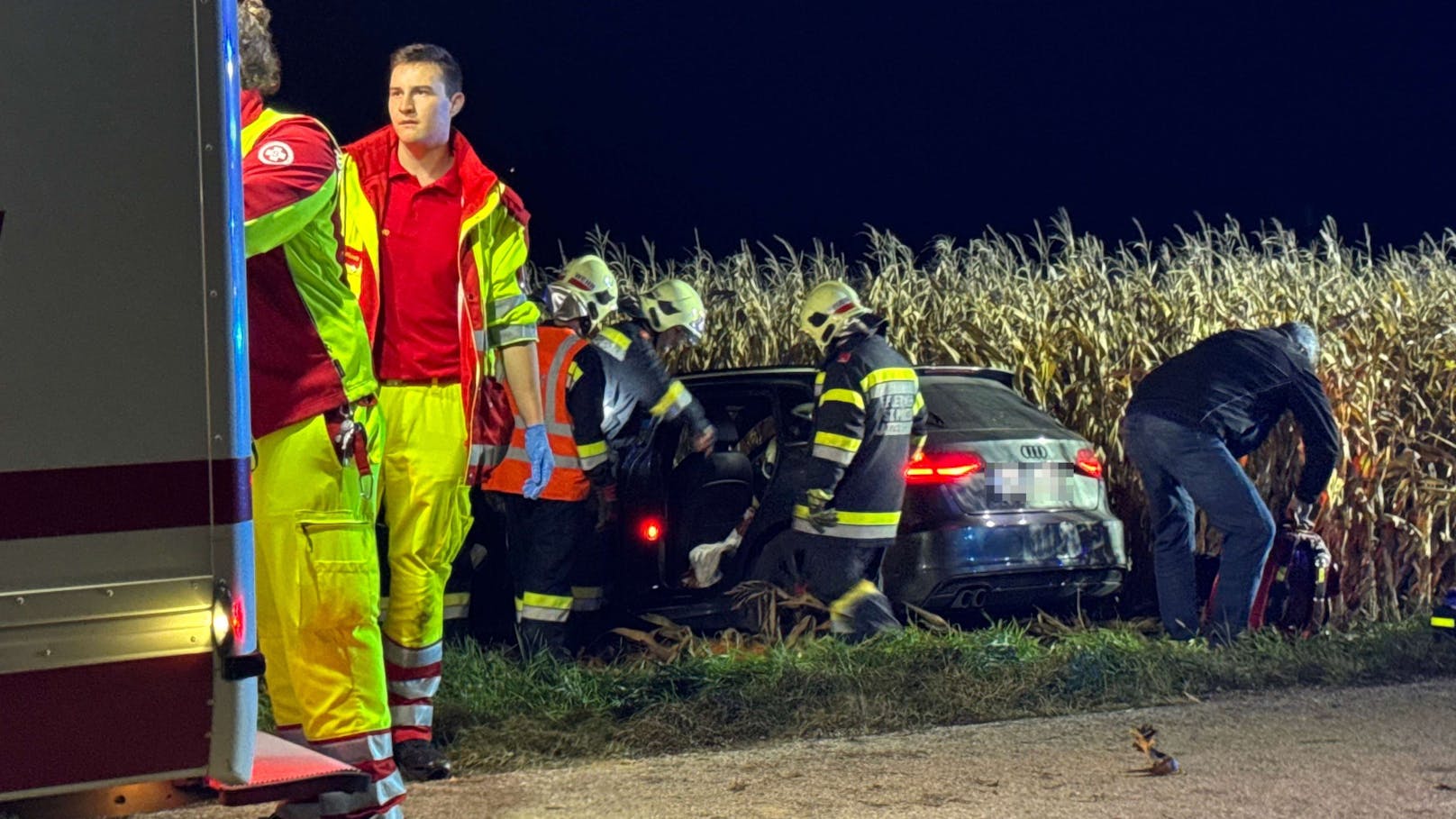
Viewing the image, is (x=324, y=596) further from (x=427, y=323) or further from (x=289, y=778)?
(x=427, y=323)

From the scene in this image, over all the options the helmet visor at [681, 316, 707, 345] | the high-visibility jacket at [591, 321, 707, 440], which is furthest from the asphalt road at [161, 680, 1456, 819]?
the helmet visor at [681, 316, 707, 345]

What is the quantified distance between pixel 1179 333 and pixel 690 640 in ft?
12.7

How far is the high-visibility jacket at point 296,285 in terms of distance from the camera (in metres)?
4.53

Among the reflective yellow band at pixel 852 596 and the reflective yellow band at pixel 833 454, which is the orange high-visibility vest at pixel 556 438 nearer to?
the reflective yellow band at pixel 833 454

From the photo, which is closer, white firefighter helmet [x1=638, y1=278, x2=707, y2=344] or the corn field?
white firefighter helmet [x1=638, y1=278, x2=707, y2=344]

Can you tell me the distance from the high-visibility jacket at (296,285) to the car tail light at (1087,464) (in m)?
4.66

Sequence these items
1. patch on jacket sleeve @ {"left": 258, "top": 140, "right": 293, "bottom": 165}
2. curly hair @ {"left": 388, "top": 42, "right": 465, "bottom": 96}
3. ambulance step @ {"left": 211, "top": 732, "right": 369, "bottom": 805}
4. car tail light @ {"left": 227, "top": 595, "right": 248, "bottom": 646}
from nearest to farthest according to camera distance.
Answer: car tail light @ {"left": 227, "top": 595, "right": 248, "bottom": 646} → ambulance step @ {"left": 211, "top": 732, "right": 369, "bottom": 805} → patch on jacket sleeve @ {"left": 258, "top": 140, "right": 293, "bottom": 165} → curly hair @ {"left": 388, "top": 42, "right": 465, "bottom": 96}

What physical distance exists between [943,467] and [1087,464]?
2.81ft

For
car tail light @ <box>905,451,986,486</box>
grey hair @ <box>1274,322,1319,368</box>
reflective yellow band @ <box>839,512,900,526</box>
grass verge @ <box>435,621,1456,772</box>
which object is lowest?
grass verge @ <box>435,621,1456,772</box>

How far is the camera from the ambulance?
339 centimetres

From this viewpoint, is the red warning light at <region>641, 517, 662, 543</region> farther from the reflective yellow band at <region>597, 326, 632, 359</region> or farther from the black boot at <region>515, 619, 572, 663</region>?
the reflective yellow band at <region>597, 326, 632, 359</region>

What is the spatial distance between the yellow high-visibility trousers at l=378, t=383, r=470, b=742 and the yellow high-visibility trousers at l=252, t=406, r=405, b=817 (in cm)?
110

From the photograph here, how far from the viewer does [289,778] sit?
3.96 m

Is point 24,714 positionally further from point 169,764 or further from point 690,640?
point 690,640
